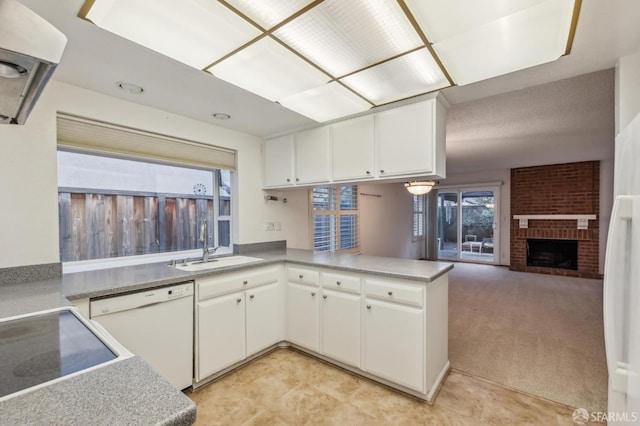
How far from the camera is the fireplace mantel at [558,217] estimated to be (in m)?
5.86

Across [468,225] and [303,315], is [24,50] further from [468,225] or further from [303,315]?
[468,225]

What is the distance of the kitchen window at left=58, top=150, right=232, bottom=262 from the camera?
221 cm

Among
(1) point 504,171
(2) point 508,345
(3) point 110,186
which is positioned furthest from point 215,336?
(1) point 504,171

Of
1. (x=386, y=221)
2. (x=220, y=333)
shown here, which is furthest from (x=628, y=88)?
(x=386, y=221)

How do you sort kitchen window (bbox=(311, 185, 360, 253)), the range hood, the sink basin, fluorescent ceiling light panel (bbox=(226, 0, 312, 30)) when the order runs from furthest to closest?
kitchen window (bbox=(311, 185, 360, 253))
the sink basin
fluorescent ceiling light panel (bbox=(226, 0, 312, 30))
the range hood

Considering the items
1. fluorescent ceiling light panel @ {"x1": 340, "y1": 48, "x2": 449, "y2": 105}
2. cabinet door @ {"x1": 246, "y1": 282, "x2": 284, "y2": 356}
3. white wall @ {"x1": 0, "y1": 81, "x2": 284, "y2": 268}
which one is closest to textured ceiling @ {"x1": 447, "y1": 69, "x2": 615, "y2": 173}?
fluorescent ceiling light panel @ {"x1": 340, "y1": 48, "x2": 449, "y2": 105}

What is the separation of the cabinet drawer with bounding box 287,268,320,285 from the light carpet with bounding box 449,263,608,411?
4.56 feet

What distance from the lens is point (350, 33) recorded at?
142 centimetres

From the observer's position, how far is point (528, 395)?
204cm

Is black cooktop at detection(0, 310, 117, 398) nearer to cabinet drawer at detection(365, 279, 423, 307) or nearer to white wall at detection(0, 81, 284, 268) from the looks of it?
white wall at detection(0, 81, 284, 268)

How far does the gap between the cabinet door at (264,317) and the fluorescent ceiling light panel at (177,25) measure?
1772 millimetres

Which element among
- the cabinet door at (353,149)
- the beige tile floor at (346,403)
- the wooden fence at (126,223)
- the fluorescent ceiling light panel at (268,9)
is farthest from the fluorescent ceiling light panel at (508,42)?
the wooden fence at (126,223)

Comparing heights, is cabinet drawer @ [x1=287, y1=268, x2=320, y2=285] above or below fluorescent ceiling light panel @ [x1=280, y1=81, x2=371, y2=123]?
below

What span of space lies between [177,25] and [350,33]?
0.82 m
